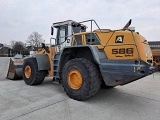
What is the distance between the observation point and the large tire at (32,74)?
6539mm

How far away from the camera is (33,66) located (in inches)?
260

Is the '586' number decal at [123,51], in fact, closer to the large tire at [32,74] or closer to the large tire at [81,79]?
the large tire at [81,79]

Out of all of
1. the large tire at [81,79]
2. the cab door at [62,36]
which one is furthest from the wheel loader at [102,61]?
the cab door at [62,36]

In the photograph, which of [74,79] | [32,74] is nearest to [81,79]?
[74,79]

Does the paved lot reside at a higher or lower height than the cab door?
lower

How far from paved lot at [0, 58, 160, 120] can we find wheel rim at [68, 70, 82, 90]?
1.29 feet

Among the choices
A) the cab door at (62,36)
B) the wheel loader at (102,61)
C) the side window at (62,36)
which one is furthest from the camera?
the side window at (62,36)

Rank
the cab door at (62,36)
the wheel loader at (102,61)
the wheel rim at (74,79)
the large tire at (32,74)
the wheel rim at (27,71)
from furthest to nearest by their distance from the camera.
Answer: the wheel rim at (27,71)
the large tire at (32,74)
the cab door at (62,36)
the wheel rim at (74,79)
the wheel loader at (102,61)

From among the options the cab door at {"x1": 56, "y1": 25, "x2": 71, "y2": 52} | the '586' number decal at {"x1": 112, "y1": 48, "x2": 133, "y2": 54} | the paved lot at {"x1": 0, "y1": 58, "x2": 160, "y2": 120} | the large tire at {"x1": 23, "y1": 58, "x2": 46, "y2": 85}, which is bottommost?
the paved lot at {"x1": 0, "y1": 58, "x2": 160, "y2": 120}

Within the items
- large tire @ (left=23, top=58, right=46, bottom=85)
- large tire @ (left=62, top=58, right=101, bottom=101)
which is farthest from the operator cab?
large tire @ (left=62, top=58, right=101, bottom=101)

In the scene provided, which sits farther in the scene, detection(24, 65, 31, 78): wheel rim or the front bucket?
the front bucket

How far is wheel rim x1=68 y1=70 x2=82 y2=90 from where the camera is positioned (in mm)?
4715

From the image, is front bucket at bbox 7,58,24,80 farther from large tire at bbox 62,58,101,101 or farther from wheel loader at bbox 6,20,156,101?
large tire at bbox 62,58,101,101

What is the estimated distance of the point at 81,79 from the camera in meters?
4.64
